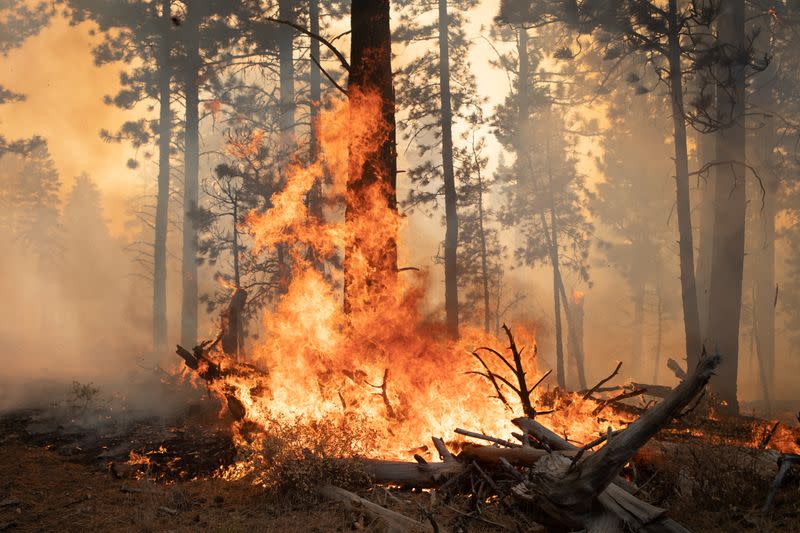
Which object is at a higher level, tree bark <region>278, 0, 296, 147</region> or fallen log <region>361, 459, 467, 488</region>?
tree bark <region>278, 0, 296, 147</region>

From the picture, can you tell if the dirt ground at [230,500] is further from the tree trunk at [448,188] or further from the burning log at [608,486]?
the tree trunk at [448,188]

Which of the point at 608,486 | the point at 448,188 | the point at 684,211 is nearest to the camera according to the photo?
the point at 608,486

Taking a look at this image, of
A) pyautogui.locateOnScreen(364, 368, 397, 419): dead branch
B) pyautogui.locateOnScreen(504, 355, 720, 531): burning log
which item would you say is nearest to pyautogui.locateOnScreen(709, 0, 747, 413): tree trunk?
pyautogui.locateOnScreen(364, 368, 397, 419): dead branch

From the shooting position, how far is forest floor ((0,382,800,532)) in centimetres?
491

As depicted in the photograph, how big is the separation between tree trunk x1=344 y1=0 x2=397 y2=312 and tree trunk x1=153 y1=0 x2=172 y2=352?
1700 centimetres

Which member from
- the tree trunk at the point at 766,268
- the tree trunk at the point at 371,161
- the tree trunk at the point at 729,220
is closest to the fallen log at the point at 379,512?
the tree trunk at the point at 371,161

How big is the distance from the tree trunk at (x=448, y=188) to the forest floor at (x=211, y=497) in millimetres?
10477

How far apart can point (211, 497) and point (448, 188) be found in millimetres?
14315

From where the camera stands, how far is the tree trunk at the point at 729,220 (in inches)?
537

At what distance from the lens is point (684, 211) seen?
15125mm

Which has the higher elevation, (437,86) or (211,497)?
(437,86)

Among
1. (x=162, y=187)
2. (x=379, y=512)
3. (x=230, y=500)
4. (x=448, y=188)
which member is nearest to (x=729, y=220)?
(x=448, y=188)

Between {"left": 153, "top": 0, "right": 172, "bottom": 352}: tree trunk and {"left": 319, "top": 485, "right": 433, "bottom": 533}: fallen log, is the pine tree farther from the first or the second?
{"left": 319, "top": 485, "right": 433, "bottom": 533}: fallen log

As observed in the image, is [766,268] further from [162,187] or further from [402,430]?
[162,187]
